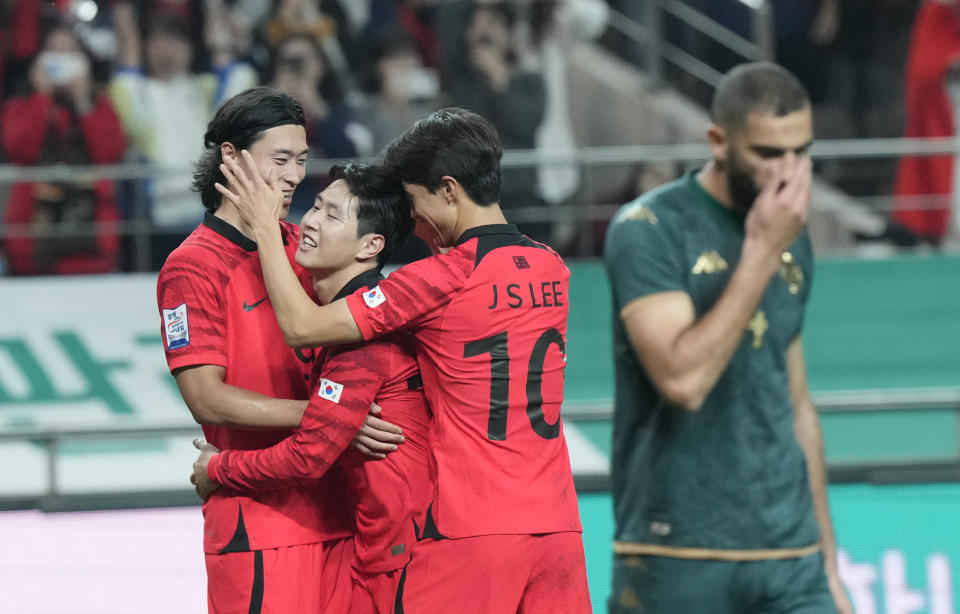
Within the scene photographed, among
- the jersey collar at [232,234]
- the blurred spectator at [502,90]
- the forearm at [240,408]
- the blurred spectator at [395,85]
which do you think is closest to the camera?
the forearm at [240,408]

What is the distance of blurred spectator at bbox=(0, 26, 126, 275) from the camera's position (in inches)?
295

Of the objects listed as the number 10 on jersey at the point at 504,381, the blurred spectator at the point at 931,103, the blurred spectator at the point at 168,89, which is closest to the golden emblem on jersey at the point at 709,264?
the number 10 on jersey at the point at 504,381

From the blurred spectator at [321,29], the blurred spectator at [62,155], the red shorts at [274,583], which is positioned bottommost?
the red shorts at [274,583]

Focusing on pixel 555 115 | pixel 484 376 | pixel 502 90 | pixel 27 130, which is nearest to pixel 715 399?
pixel 484 376

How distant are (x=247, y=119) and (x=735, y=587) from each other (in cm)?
170

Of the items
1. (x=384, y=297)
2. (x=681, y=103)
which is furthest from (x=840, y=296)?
(x=384, y=297)

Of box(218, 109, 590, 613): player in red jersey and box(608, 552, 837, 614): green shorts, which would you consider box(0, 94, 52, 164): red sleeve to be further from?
box(608, 552, 837, 614): green shorts

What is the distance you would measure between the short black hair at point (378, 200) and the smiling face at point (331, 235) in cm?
2

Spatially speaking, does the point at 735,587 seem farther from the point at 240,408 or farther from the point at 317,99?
the point at 317,99

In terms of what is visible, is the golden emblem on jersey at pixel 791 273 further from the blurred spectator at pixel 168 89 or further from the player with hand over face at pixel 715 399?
the blurred spectator at pixel 168 89

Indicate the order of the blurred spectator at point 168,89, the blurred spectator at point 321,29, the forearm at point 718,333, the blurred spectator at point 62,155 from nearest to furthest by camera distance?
1. the forearm at point 718,333
2. the blurred spectator at point 62,155
3. the blurred spectator at point 168,89
4. the blurred spectator at point 321,29

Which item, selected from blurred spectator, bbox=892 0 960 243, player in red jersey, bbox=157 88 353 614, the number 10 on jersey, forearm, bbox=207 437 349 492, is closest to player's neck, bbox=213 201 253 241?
player in red jersey, bbox=157 88 353 614

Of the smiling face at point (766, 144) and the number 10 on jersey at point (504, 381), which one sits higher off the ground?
the smiling face at point (766, 144)

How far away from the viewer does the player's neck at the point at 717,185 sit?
9.62 feet
